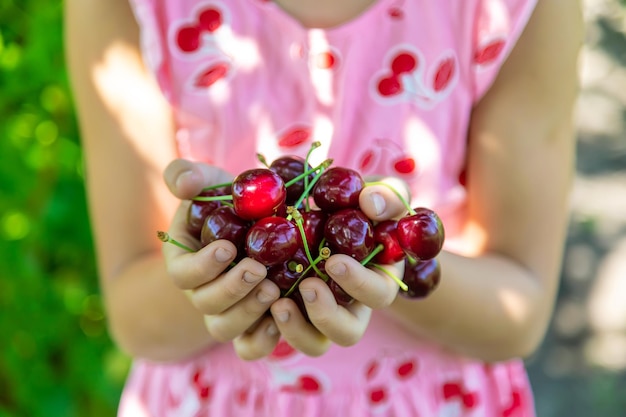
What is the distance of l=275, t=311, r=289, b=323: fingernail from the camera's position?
27.7 inches

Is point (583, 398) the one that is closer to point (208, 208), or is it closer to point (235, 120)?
point (235, 120)

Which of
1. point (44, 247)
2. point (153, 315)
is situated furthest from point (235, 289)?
point (44, 247)

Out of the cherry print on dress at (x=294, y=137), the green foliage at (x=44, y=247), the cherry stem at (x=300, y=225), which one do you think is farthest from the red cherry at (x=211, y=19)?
Result: the green foliage at (x=44, y=247)

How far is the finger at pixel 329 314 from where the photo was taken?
0.68 metres

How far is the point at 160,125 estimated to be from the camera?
960 millimetres

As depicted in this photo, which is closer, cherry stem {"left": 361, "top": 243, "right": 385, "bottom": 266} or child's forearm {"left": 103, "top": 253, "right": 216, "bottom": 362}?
cherry stem {"left": 361, "top": 243, "right": 385, "bottom": 266}

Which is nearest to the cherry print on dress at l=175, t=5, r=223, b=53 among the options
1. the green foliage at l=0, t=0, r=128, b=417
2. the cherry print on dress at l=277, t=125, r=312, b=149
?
the cherry print on dress at l=277, t=125, r=312, b=149

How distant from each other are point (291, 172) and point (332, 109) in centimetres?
22

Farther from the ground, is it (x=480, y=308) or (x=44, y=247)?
(x=480, y=308)

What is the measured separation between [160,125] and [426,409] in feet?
1.47

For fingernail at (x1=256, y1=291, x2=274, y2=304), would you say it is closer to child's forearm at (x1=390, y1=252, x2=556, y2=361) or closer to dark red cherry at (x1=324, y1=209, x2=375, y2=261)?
dark red cherry at (x1=324, y1=209, x2=375, y2=261)

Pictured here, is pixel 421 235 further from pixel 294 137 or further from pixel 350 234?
pixel 294 137

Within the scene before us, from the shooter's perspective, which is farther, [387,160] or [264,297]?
[387,160]

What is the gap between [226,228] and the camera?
70 centimetres
